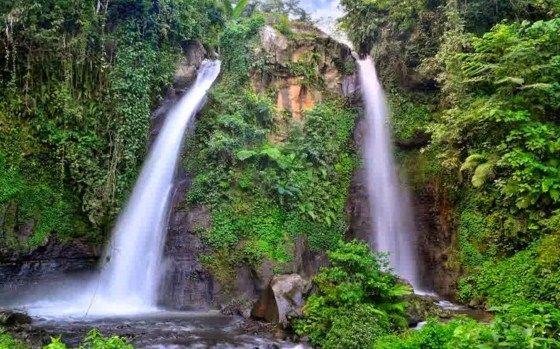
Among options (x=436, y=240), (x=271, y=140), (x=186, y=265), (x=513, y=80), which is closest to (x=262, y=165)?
(x=271, y=140)

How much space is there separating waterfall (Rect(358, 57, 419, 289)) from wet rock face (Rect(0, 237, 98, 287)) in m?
8.63

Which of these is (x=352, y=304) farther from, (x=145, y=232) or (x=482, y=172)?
(x=145, y=232)

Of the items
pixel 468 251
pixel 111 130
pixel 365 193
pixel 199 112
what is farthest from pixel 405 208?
pixel 111 130

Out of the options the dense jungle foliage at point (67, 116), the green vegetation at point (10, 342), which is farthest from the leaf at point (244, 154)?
the green vegetation at point (10, 342)

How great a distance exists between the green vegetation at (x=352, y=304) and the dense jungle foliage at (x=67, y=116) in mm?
6578

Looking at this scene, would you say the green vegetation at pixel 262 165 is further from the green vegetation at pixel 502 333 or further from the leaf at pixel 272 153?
the green vegetation at pixel 502 333

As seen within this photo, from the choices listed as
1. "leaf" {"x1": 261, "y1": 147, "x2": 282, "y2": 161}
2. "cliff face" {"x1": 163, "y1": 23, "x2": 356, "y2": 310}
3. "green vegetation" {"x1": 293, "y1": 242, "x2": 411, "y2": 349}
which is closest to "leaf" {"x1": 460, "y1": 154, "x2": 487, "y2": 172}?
"green vegetation" {"x1": 293, "y1": 242, "x2": 411, "y2": 349}

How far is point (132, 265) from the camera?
42.7 feet

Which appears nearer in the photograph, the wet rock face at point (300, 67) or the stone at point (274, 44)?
the wet rock face at point (300, 67)

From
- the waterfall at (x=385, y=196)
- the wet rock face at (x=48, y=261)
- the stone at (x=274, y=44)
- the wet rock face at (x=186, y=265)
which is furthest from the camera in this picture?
the stone at (x=274, y=44)

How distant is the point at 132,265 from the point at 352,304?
6444 mm

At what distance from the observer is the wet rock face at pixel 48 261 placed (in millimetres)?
12092

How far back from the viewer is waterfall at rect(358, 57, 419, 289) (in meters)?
15.2

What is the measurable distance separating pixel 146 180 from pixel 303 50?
769 centimetres
